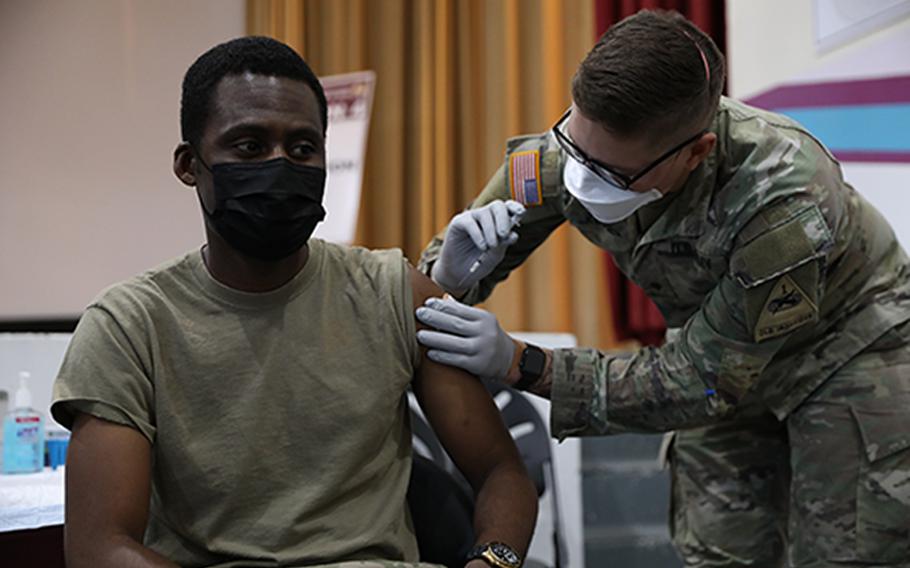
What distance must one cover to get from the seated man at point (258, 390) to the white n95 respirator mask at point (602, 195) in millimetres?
370

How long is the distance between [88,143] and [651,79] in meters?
3.21

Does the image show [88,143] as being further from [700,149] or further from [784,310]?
[784,310]

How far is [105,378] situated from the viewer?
1.23 meters

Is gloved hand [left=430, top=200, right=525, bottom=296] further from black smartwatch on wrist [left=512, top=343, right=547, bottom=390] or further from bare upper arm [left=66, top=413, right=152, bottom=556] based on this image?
bare upper arm [left=66, top=413, right=152, bottom=556]

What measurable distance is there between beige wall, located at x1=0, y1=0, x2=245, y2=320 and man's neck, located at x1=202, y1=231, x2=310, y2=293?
270 cm

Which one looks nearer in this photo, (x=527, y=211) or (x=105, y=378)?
(x=105, y=378)

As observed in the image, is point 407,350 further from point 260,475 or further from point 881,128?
point 881,128

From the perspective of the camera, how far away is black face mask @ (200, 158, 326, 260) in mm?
1327

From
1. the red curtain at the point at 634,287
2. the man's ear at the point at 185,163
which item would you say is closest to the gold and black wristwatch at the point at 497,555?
the man's ear at the point at 185,163

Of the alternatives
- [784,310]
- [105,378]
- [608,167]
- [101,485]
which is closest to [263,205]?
[105,378]

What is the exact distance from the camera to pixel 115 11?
13.1 ft

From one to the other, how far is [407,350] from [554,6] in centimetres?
244

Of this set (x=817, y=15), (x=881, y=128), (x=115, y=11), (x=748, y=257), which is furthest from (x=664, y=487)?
(x=115, y=11)

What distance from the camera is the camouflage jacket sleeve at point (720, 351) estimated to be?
149 centimetres
